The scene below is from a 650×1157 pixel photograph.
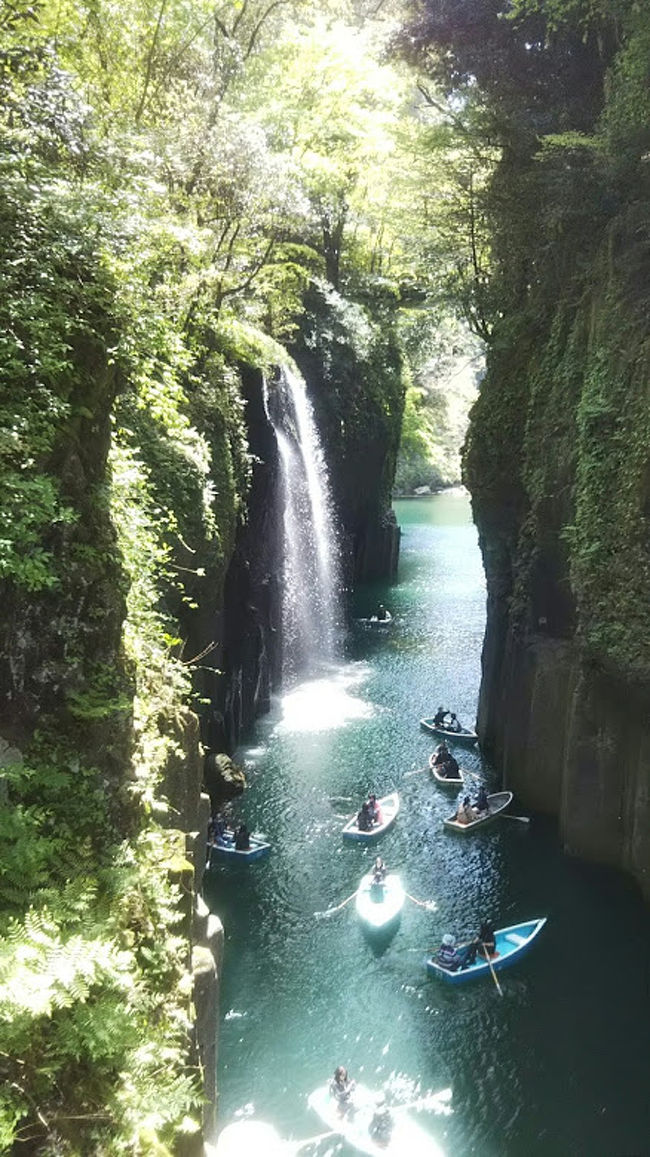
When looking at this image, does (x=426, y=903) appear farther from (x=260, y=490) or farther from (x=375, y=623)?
(x=375, y=623)

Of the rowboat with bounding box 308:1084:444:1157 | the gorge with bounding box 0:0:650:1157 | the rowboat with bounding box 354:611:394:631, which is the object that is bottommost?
the rowboat with bounding box 308:1084:444:1157

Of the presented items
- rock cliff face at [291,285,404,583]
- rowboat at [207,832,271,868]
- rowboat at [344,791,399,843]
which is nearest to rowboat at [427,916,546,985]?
rowboat at [344,791,399,843]

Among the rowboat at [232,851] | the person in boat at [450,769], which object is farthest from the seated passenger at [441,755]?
the rowboat at [232,851]

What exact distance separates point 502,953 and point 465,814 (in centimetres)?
528

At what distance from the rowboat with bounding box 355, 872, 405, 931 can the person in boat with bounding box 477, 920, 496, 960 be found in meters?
2.03

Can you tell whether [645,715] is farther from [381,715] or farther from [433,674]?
[433,674]

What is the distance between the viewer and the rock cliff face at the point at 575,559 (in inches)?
610

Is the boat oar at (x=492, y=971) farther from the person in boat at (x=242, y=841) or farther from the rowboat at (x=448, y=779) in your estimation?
the rowboat at (x=448, y=779)

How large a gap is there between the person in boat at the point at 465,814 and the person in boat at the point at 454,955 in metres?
5.20

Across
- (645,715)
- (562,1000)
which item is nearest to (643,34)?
(645,715)

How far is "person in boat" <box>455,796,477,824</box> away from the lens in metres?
19.7

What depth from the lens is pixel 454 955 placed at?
14391 mm

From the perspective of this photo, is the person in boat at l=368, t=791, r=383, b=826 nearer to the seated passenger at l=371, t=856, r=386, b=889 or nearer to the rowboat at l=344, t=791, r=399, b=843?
the rowboat at l=344, t=791, r=399, b=843

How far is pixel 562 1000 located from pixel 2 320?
1455cm
